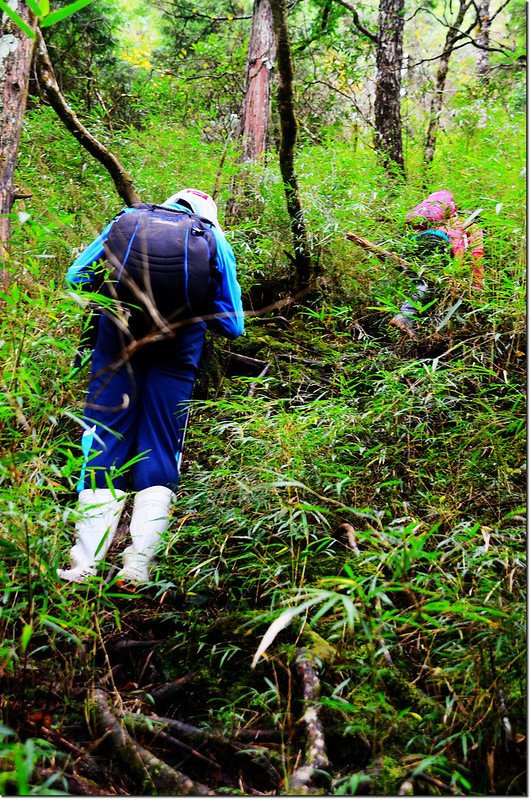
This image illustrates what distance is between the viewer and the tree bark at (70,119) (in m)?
3.90

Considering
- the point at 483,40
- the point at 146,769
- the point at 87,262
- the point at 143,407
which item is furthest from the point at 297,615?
the point at 483,40

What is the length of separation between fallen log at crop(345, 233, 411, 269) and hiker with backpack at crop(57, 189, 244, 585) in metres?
1.44

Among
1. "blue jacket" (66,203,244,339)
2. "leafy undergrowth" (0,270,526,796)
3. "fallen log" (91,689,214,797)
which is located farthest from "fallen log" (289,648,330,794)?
"blue jacket" (66,203,244,339)

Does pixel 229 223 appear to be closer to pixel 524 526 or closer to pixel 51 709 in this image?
pixel 524 526

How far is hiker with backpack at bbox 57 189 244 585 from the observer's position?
2820mm

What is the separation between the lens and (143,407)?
3104mm

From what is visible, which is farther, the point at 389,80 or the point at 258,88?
the point at 389,80

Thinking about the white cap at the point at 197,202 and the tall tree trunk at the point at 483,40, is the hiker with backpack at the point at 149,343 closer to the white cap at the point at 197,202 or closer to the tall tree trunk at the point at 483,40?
the white cap at the point at 197,202

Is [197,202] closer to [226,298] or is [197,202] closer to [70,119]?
[226,298]

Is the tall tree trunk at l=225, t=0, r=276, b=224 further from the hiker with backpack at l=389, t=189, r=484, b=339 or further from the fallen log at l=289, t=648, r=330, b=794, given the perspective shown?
the fallen log at l=289, t=648, r=330, b=794

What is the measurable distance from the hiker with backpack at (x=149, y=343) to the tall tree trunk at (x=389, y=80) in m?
5.00

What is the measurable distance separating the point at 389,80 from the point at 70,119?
5.03 m

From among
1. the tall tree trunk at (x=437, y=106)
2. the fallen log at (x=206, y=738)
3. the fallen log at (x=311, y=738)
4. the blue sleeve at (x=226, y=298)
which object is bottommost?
the fallen log at (x=206, y=738)

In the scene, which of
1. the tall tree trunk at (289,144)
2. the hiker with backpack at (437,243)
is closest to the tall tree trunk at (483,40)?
the tall tree trunk at (289,144)
